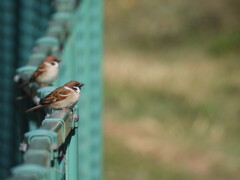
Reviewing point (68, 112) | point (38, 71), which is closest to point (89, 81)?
point (38, 71)

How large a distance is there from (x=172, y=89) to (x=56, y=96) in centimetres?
784

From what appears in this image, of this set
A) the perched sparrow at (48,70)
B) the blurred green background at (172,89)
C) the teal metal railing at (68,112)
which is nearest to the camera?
the teal metal railing at (68,112)

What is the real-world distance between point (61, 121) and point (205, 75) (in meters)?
9.60

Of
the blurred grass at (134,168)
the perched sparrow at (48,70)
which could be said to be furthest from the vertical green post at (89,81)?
the blurred grass at (134,168)

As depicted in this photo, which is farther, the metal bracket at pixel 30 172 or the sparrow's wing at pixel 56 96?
the sparrow's wing at pixel 56 96

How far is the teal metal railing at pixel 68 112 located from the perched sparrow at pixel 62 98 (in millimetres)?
54

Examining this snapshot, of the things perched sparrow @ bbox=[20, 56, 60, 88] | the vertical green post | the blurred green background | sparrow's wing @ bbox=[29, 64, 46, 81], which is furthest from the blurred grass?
sparrow's wing @ bbox=[29, 64, 46, 81]

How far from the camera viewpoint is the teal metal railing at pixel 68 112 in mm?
3457

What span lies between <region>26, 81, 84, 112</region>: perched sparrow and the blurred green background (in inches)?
176

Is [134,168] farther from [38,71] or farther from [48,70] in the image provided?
[38,71]

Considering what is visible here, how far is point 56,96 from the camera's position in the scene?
5090mm

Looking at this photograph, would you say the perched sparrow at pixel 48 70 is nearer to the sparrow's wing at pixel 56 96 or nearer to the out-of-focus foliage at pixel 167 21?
the sparrow's wing at pixel 56 96

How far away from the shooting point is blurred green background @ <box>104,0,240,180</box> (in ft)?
34.3

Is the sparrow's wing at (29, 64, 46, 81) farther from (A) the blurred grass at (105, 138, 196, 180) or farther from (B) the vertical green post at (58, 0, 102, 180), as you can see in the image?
(A) the blurred grass at (105, 138, 196, 180)
